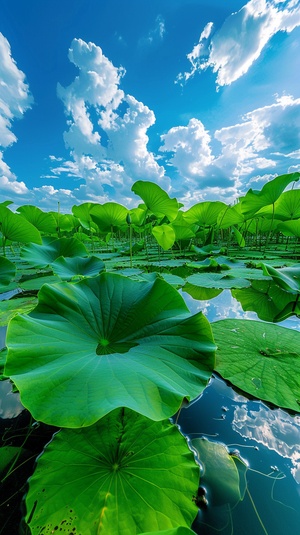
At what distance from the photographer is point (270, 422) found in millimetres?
615

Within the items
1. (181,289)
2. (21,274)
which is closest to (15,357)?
(181,289)

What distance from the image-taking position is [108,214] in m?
3.93

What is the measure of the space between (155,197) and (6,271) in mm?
1964

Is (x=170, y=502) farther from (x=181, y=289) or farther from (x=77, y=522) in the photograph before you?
(x=181, y=289)

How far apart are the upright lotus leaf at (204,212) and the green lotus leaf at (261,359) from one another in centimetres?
337

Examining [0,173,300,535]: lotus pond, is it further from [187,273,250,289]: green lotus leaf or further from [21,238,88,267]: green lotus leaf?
[21,238,88,267]: green lotus leaf

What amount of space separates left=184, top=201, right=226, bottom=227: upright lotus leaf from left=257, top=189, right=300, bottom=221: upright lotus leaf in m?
0.81

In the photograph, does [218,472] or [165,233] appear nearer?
[218,472]

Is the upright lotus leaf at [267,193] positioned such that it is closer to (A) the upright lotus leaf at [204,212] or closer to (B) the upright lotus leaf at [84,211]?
(A) the upright lotus leaf at [204,212]

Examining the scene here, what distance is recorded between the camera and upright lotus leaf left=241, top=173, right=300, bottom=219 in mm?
2870

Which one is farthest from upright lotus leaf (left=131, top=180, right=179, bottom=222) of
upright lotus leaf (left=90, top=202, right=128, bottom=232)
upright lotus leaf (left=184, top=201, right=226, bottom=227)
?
upright lotus leaf (left=184, top=201, right=226, bottom=227)

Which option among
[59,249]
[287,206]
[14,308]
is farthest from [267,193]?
[14,308]

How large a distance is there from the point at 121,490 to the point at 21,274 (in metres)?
2.95

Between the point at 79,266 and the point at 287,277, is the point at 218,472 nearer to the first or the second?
the point at 287,277
